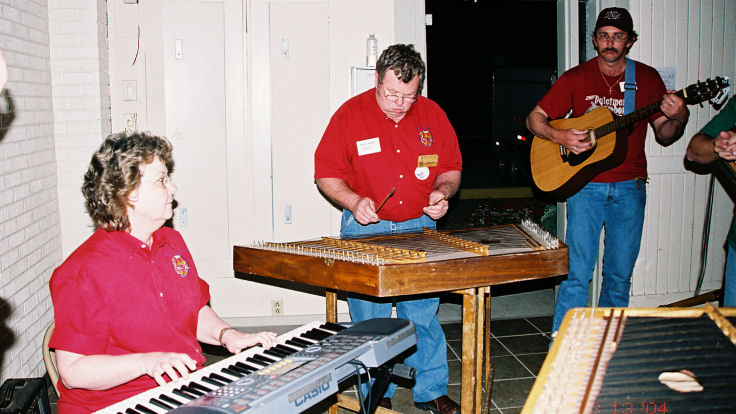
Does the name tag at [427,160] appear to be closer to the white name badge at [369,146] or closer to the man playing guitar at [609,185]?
the white name badge at [369,146]

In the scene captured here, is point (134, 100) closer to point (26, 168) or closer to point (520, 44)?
point (26, 168)

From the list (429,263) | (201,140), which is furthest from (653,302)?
(201,140)

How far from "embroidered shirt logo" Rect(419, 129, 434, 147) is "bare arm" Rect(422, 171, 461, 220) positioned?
0.19 m

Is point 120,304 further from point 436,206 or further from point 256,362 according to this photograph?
point 436,206

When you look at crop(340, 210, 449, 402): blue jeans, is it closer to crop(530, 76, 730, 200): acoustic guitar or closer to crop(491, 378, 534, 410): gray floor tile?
crop(491, 378, 534, 410): gray floor tile

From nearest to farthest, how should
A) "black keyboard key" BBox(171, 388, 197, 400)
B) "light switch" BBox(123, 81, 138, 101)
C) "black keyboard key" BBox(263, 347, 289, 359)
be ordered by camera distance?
"black keyboard key" BBox(171, 388, 197, 400)
"black keyboard key" BBox(263, 347, 289, 359)
"light switch" BBox(123, 81, 138, 101)

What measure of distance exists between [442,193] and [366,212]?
0.43 m

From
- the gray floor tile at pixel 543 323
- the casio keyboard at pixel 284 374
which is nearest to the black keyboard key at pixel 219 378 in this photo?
the casio keyboard at pixel 284 374

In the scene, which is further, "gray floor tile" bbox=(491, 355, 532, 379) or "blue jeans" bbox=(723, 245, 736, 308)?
"gray floor tile" bbox=(491, 355, 532, 379)

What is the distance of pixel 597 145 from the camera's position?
149 inches

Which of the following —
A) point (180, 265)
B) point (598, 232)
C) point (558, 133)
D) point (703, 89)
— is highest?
point (703, 89)

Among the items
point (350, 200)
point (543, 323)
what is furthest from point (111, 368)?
point (543, 323)

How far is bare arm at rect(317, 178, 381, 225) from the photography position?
2.92 meters

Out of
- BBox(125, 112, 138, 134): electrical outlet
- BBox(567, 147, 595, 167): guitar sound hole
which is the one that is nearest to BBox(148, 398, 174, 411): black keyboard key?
BBox(567, 147, 595, 167): guitar sound hole
